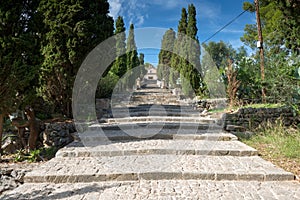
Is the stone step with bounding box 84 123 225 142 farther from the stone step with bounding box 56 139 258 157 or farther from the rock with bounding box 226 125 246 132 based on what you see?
the stone step with bounding box 56 139 258 157

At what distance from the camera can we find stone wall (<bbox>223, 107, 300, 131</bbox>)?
244 inches

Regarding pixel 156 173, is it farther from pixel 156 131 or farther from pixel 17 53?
pixel 17 53

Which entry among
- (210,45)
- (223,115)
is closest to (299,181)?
(223,115)

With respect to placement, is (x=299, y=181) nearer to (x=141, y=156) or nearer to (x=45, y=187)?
(x=141, y=156)

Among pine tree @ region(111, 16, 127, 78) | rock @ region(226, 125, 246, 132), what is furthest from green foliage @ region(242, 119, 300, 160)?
pine tree @ region(111, 16, 127, 78)

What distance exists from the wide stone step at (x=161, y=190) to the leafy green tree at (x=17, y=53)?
1.75 metres

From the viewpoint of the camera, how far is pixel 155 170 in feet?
10.4

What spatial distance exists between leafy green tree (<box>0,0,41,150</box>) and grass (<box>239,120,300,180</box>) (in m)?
4.38

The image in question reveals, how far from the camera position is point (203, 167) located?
3.34 meters

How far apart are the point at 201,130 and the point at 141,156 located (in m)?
2.40

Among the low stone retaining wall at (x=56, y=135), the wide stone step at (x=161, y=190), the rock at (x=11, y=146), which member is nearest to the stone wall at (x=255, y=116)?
the wide stone step at (x=161, y=190)

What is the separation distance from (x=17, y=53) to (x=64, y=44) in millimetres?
2215

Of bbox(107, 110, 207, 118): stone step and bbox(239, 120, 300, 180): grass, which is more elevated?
bbox(107, 110, 207, 118): stone step

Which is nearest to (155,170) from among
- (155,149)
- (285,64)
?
(155,149)
